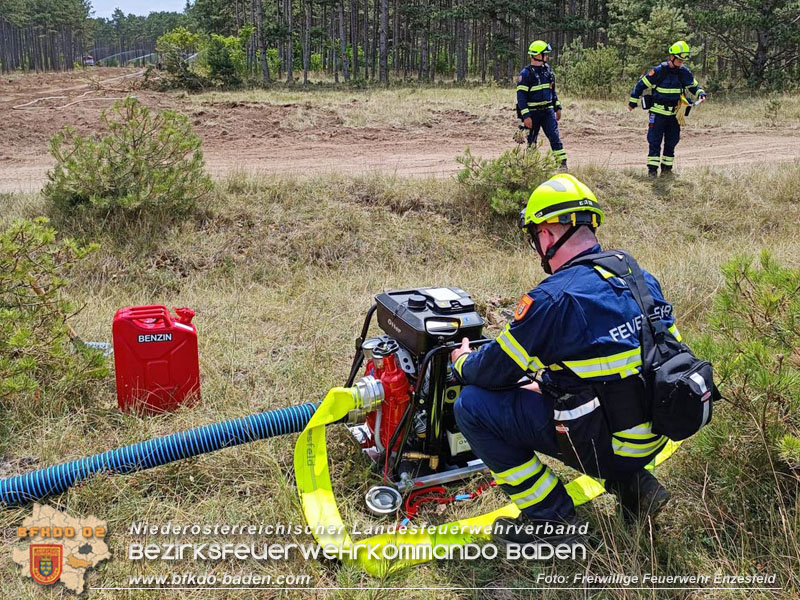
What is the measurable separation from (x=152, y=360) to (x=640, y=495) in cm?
290

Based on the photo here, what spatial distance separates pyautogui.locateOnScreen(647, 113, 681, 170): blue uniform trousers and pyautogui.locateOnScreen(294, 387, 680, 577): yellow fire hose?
8102 millimetres

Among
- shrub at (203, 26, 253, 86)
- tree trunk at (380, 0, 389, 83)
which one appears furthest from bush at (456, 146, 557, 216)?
tree trunk at (380, 0, 389, 83)

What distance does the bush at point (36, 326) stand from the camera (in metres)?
3.89

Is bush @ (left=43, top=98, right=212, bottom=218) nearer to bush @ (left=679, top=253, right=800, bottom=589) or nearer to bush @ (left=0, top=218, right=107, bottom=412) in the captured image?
bush @ (left=0, top=218, right=107, bottom=412)

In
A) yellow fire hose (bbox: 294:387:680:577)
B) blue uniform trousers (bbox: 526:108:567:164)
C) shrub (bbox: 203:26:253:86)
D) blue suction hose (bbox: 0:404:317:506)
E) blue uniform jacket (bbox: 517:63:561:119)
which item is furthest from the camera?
shrub (bbox: 203:26:253:86)

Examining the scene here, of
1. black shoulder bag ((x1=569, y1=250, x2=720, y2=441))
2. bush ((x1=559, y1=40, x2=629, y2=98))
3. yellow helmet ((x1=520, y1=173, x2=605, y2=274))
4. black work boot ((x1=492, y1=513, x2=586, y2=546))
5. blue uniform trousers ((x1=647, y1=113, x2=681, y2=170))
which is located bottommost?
black work boot ((x1=492, y1=513, x2=586, y2=546))

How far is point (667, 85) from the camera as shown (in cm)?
996

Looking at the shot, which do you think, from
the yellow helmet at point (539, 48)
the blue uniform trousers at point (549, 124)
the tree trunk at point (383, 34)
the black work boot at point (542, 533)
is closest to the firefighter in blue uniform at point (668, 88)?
the blue uniform trousers at point (549, 124)

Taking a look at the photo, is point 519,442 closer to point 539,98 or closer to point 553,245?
point 553,245

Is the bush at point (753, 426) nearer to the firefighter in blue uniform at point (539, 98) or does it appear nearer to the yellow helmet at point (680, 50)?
the firefighter in blue uniform at point (539, 98)

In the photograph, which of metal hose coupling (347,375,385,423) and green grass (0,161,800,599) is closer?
green grass (0,161,800,599)

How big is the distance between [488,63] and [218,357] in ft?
146

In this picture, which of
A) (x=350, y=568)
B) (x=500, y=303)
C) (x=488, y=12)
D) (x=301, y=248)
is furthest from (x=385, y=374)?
(x=488, y=12)

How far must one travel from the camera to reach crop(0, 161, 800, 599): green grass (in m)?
2.93
